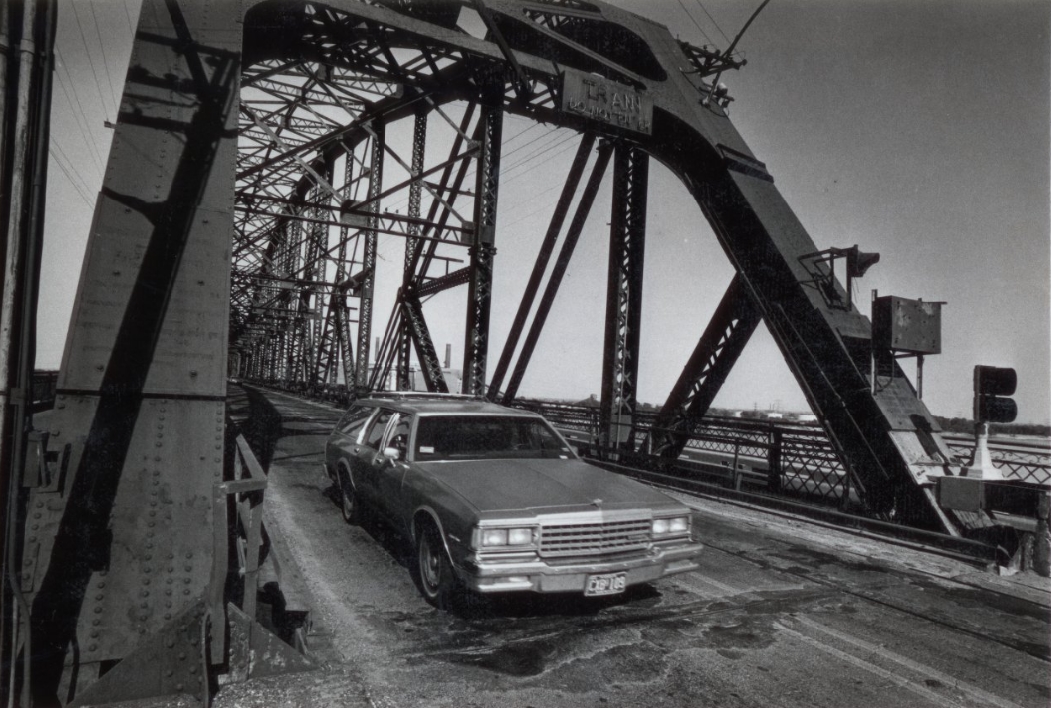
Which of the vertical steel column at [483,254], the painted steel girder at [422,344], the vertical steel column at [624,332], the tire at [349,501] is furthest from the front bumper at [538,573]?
the painted steel girder at [422,344]

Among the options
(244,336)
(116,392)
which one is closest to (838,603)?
(116,392)

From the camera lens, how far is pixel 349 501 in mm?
7477

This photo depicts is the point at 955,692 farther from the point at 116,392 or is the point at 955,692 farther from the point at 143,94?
the point at 143,94

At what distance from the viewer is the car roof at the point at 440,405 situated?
626 centimetres

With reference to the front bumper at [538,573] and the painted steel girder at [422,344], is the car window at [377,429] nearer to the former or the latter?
the front bumper at [538,573]

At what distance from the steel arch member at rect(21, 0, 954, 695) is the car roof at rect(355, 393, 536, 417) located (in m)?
2.47

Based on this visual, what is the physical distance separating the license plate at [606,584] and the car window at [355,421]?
379 cm

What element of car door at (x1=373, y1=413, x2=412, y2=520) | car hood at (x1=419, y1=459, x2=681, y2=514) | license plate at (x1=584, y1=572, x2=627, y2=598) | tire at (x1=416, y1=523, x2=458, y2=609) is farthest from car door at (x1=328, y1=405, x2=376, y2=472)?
license plate at (x1=584, y1=572, x2=627, y2=598)

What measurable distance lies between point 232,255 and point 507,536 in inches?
337

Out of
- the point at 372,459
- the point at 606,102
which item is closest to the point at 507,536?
the point at 372,459

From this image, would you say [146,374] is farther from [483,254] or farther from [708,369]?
[708,369]

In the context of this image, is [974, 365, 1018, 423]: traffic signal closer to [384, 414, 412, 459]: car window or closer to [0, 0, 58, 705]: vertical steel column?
[384, 414, 412, 459]: car window

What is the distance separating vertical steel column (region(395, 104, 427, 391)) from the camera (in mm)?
15882

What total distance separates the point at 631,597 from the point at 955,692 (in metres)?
2.33
